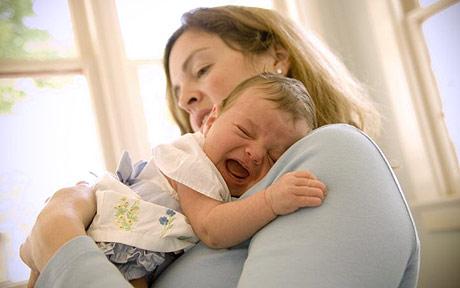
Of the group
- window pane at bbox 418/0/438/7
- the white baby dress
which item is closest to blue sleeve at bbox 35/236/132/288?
the white baby dress

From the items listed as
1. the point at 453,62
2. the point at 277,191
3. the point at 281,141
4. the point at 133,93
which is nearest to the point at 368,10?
the point at 453,62

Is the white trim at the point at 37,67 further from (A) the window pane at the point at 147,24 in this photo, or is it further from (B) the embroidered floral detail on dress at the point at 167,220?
(B) the embroidered floral detail on dress at the point at 167,220

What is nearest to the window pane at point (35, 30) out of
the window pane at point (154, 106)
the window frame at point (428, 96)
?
the window pane at point (154, 106)

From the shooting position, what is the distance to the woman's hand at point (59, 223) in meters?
0.71

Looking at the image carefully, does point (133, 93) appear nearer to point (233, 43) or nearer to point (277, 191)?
point (233, 43)

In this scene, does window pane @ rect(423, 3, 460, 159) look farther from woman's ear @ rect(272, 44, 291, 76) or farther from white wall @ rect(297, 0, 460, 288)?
woman's ear @ rect(272, 44, 291, 76)

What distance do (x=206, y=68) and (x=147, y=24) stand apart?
1.73m

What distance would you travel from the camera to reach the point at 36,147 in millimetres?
2494

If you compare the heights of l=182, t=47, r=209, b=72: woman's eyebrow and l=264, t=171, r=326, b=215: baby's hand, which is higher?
l=182, t=47, r=209, b=72: woman's eyebrow

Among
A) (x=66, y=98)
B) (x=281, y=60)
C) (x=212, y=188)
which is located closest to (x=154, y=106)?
(x=66, y=98)

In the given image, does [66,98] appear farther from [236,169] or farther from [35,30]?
[236,169]

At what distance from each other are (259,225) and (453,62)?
2422 mm

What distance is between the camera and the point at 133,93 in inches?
109

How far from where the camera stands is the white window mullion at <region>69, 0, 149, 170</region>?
2660 mm
